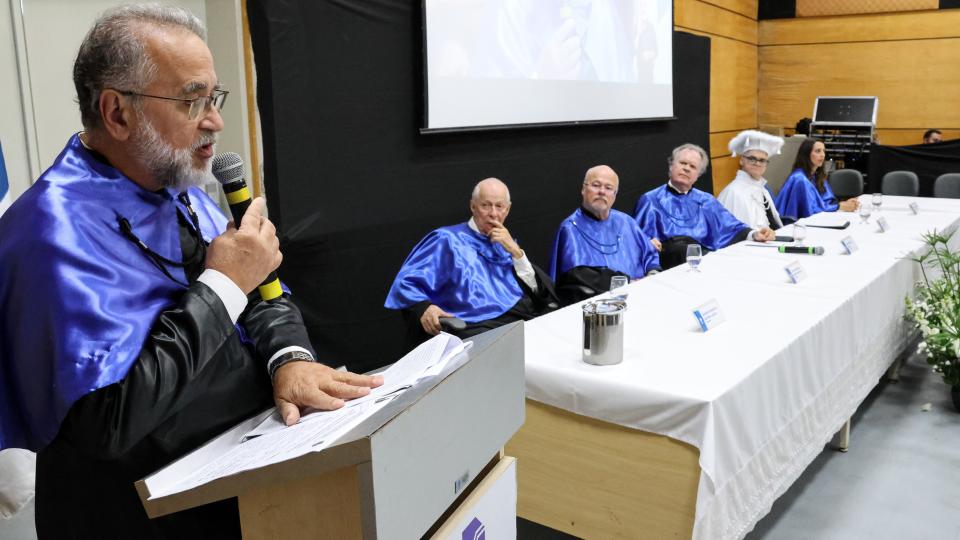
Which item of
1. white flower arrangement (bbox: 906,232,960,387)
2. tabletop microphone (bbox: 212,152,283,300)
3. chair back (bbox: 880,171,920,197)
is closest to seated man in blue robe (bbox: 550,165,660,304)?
white flower arrangement (bbox: 906,232,960,387)

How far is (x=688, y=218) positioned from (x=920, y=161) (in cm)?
454

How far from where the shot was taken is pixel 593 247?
4.11 meters

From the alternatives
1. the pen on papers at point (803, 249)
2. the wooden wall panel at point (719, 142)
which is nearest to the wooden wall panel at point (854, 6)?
the wooden wall panel at point (719, 142)

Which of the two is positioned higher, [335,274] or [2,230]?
[2,230]

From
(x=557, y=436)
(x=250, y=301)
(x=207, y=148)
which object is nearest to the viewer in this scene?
(x=207, y=148)

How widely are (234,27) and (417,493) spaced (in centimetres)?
321

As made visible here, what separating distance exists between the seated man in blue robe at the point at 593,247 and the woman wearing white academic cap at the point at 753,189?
1609 millimetres

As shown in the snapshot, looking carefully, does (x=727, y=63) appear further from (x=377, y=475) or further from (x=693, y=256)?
(x=377, y=475)

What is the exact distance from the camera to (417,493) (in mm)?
951

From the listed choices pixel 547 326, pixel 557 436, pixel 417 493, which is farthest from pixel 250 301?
pixel 547 326

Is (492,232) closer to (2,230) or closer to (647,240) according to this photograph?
(647,240)

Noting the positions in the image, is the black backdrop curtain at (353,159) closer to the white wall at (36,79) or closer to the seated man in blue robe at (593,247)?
the white wall at (36,79)

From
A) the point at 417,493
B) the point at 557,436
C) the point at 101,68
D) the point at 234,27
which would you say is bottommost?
the point at 557,436

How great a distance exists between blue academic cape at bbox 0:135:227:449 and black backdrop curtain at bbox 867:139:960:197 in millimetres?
8604
